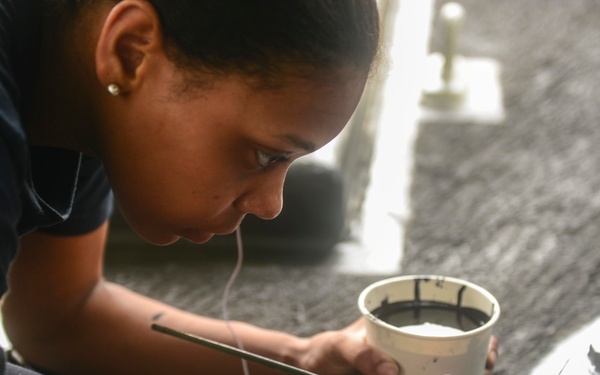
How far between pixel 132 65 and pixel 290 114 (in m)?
0.15

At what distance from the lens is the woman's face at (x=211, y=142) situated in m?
0.81

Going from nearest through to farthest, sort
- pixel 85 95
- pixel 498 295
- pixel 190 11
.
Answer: pixel 190 11, pixel 85 95, pixel 498 295

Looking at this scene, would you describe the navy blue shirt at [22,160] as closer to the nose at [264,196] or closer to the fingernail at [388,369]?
the nose at [264,196]

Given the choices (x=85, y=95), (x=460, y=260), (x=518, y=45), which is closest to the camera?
(x=85, y=95)

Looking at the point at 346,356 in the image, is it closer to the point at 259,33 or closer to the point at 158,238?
the point at 158,238

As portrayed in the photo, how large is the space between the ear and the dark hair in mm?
12

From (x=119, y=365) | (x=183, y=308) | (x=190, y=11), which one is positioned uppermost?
(x=190, y=11)

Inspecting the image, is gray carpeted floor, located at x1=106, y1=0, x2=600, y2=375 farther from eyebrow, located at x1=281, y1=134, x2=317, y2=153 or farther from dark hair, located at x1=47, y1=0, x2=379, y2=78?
dark hair, located at x1=47, y1=0, x2=379, y2=78

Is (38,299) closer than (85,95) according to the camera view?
No

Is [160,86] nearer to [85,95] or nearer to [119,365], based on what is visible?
[85,95]

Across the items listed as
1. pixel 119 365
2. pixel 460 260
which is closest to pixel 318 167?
pixel 460 260

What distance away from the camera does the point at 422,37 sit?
9.41ft

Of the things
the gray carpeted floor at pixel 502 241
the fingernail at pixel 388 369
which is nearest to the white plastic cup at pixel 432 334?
the fingernail at pixel 388 369

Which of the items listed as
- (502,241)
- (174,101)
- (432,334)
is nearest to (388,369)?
(432,334)
